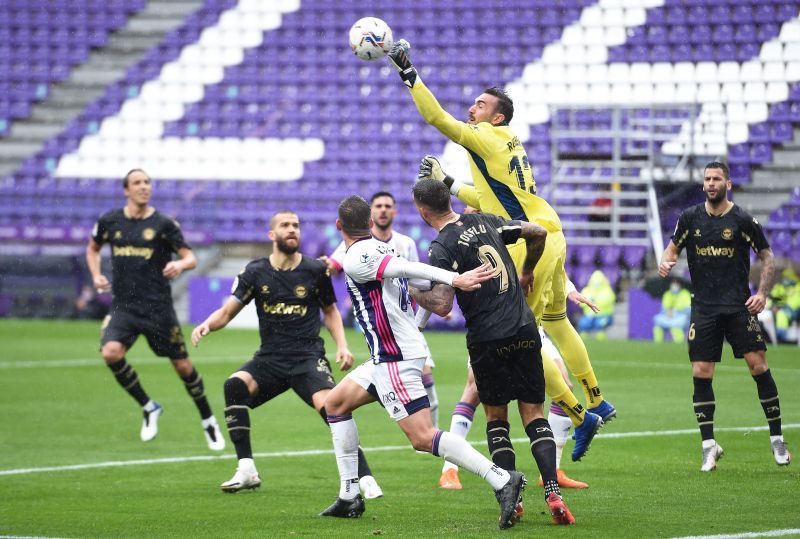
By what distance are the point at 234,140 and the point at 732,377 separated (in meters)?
17.4

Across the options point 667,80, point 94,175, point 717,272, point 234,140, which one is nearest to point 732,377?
point 717,272

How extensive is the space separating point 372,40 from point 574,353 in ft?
8.46

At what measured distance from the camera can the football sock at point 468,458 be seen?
655 centimetres

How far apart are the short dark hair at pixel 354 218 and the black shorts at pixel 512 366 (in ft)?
3.12

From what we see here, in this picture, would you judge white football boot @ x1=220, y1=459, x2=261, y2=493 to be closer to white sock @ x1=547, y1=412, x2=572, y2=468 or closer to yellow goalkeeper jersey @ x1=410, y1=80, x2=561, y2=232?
white sock @ x1=547, y1=412, x2=572, y2=468

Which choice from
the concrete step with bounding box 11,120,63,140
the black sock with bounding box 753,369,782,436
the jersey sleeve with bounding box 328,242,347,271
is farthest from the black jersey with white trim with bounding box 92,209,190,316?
the concrete step with bounding box 11,120,63,140

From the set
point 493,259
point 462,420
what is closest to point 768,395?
point 462,420

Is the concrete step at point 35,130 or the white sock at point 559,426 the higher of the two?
the concrete step at point 35,130

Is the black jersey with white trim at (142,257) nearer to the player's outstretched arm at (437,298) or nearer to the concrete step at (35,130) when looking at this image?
the player's outstretched arm at (437,298)

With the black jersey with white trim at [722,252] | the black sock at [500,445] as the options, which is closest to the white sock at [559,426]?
the black sock at [500,445]

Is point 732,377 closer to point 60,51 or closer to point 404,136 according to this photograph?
point 404,136

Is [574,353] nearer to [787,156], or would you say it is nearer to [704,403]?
[704,403]

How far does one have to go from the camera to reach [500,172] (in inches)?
313

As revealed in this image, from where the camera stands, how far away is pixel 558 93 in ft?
92.7
